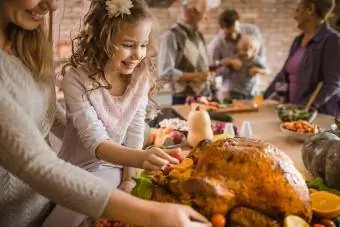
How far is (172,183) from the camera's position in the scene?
108 centimetres

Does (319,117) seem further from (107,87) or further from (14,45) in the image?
(14,45)

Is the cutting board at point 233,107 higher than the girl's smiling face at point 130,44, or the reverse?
the girl's smiling face at point 130,44

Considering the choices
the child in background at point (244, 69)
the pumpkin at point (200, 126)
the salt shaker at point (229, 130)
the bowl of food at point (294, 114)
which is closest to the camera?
the pumpkin at point (200, 126)

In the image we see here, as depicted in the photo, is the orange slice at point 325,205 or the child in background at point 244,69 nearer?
the orange slice at point 325,205

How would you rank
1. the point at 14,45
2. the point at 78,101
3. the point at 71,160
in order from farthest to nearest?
1. the point at 71,160
2. the point at 78,101
3. the point at 14,45

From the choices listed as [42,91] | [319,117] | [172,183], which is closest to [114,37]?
[42,91]

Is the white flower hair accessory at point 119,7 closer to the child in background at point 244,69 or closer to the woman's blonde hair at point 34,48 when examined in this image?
the woman's blonde hair at point 34,48

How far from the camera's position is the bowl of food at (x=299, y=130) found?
2.09 meters

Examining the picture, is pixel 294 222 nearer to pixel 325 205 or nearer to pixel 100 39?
pixel 325 205

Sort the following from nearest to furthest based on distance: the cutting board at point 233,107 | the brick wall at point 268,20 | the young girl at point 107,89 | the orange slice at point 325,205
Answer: the orange slice at point 325,205, the young girl at point 107,89, the cutting board at point 233,107, the brick wall at point 268,20

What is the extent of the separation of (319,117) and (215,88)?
136 cm

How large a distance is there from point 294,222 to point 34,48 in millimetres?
852

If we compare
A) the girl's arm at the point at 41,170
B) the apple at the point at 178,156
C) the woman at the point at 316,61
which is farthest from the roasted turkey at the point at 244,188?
the woman at the point at 316,61

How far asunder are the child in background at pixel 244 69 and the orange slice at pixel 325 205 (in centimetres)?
256
